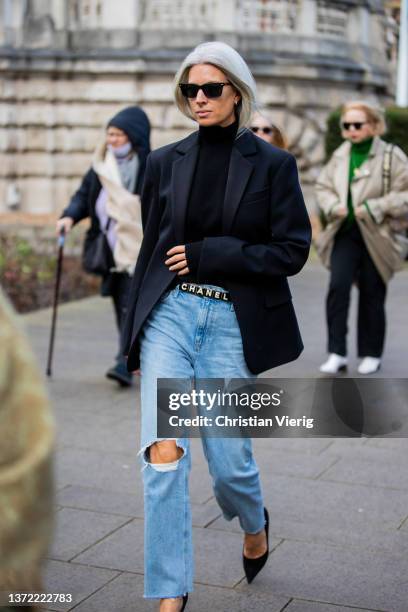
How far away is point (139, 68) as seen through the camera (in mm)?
19844

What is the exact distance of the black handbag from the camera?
25.0 feet

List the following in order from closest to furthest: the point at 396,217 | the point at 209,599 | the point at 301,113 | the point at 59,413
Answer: the point at 209,599, the point at 59,413, the point at 396,217, the point at 301,113

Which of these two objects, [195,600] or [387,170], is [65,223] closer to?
[387,170]

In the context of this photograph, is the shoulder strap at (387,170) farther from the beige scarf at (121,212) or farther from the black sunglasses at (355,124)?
the beige scarf at (121,212)

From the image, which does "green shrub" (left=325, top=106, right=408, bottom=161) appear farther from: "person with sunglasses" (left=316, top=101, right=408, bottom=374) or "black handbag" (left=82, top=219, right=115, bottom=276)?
"black handbag" (left=82, top=219, right=115, bottom=276)

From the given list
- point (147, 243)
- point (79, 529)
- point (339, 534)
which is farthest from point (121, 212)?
point (147, 243)

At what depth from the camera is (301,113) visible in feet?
65.8

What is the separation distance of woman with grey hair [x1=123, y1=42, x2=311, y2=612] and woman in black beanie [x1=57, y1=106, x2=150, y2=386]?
3461mm

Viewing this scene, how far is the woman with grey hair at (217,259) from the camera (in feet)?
12.5

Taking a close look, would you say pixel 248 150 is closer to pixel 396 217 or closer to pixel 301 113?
pixel 396 217

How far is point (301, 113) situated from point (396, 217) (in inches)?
481

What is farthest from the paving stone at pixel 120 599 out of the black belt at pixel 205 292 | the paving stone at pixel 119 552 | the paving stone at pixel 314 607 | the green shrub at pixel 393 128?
the green shrub at pixel 393 128

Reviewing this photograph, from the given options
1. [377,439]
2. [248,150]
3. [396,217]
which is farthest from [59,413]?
[248,150]

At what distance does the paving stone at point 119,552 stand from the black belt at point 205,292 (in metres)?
1.18
